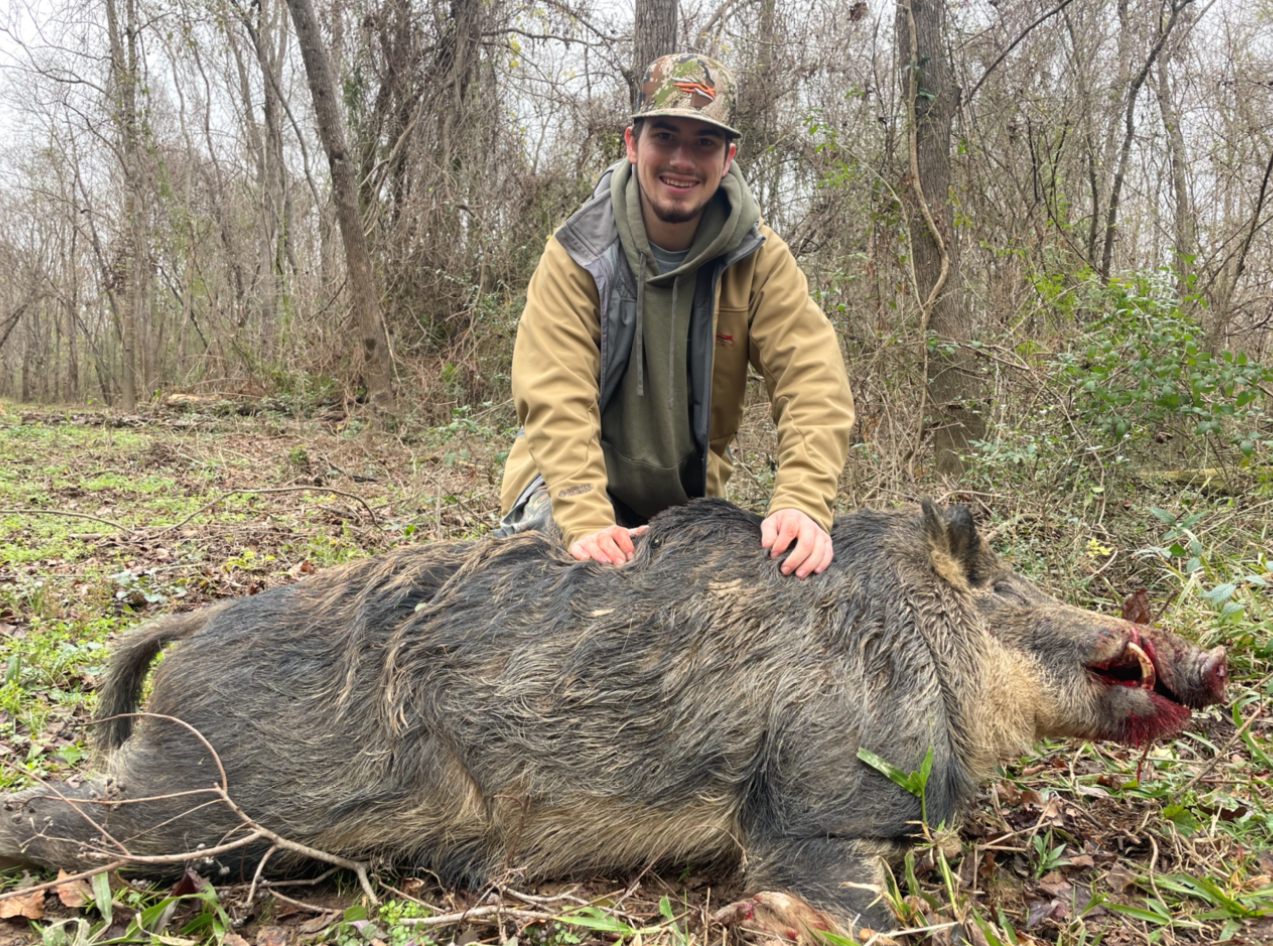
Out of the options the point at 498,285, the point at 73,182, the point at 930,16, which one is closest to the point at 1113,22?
the point at 930,16

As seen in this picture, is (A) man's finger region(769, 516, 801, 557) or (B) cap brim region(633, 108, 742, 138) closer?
(A) man's finger region(769, 516, 801, 557)

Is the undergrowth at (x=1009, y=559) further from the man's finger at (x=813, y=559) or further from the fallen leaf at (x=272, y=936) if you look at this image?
the man's finger at (x=813, y=559)

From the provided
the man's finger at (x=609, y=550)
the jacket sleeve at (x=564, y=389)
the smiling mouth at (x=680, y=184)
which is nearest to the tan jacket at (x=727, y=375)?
the jacket sleeve at (x=564, y=389)

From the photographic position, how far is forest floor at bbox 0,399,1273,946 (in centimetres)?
242

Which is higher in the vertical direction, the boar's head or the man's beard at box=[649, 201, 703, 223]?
the man's beard at box=[649, 201, 703, 223]

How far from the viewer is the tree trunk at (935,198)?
6.82 meters

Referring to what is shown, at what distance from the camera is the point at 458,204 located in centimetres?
1225

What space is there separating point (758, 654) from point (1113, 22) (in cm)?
994

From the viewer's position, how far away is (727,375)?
3.99 metres

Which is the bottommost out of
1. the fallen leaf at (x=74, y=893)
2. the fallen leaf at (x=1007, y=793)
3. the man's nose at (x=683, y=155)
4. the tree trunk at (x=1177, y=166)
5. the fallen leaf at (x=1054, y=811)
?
the fallen leaf at (x=74, y=893)

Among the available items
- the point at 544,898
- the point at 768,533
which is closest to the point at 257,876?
the point at 544,898

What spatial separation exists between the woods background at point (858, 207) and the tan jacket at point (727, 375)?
2.21 m

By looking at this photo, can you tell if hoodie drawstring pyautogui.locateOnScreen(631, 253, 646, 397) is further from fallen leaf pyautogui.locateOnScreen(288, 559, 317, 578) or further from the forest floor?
fallen leaf pyautogui.locateOnScreen(288, 559, 317, 578)

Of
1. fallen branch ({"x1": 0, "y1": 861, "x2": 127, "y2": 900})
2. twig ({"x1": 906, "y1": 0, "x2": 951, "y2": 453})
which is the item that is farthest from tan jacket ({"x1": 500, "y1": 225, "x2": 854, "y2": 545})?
twig ({"x1": 906, "y1": 0, "x2": 951, "y2": 453})
